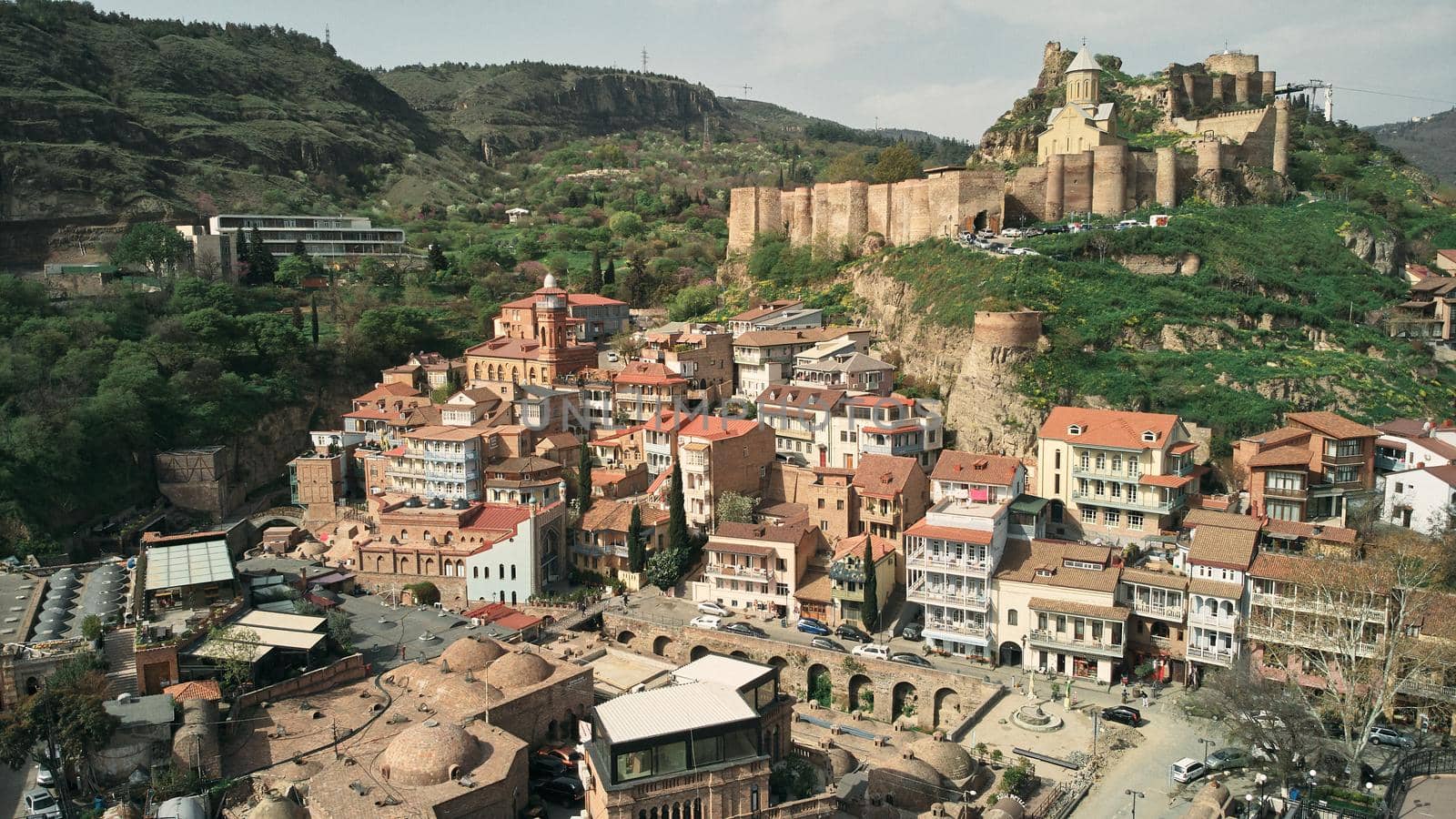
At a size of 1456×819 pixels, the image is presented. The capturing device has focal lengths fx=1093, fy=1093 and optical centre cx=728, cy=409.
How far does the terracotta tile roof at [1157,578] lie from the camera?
3061 centimetres

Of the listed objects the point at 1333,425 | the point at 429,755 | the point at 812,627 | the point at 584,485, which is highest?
the point at 1333,425

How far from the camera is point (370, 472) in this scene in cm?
4747

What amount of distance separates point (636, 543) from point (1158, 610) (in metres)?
17.6

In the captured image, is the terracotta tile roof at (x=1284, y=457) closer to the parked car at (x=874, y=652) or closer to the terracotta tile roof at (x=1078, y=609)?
the terracotta tile roof at (x=1078, y=609)

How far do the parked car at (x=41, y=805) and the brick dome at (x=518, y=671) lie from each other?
399 inches

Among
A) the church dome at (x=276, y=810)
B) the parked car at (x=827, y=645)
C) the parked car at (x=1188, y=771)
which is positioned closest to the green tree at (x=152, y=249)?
the parked car at (x=827, y=645)

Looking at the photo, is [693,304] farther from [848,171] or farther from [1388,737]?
[1388,737]

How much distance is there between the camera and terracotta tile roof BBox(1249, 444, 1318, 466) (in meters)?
33.3

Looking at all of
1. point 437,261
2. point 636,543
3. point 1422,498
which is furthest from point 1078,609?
point 437,261

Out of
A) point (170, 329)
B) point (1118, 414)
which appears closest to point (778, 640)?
point (1118, 414)

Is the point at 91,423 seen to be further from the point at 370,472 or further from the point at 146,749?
the point at 146,749

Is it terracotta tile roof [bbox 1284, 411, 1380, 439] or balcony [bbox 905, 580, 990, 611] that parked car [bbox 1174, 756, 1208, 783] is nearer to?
balcony [bbox 905, 580, 990, 611]

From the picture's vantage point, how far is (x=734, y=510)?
38.9 meters

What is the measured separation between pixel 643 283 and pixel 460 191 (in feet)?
150
